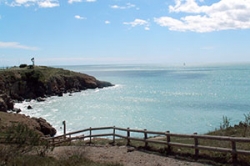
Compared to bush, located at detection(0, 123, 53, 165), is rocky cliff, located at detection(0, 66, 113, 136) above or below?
below

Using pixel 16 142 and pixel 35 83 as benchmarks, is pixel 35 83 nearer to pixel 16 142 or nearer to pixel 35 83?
pixel 35 83

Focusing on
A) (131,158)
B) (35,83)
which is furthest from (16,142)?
(35,83)

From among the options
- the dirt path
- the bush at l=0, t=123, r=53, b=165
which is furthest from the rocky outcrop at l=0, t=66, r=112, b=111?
the bush at l=0, t=123, r=53, b=165

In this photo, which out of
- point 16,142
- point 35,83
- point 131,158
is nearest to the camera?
point 16,142

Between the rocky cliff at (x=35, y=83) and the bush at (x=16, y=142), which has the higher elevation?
the bush at (x=16, y=142)

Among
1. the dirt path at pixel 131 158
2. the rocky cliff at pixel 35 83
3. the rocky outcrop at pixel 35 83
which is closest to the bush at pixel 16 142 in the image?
the dirt path at pixel 131 158

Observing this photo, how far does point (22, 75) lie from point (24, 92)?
17.1 feet

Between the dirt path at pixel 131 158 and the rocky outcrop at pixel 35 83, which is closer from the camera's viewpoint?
the dirt path at pixel 131 158

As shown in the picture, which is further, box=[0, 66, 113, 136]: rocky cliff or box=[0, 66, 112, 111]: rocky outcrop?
box=[0, 66, 112, 111]: rocky outcrop

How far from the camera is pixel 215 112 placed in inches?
1981

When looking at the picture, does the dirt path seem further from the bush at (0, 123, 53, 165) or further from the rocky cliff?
the rocky cliff

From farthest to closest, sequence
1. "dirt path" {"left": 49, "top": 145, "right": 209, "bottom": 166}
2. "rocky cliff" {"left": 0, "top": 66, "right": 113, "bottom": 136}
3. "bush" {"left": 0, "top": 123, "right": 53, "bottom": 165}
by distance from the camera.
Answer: "rocky cliff" {"left": 0, "top": 66, "right": 113, "bottom": 136} < "dirt path" {"left": 49, "top": 145, "right": 209, "bottom": 166} < "bush" {"left": 0, "top": 123, "right": 53, "bottom": 165}

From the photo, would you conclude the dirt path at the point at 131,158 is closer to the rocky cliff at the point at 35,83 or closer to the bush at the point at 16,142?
the bush at the point at 16,142

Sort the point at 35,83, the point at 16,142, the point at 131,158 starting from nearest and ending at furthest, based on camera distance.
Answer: the point at 16,142
the point at 131,158
the point at 35,83
